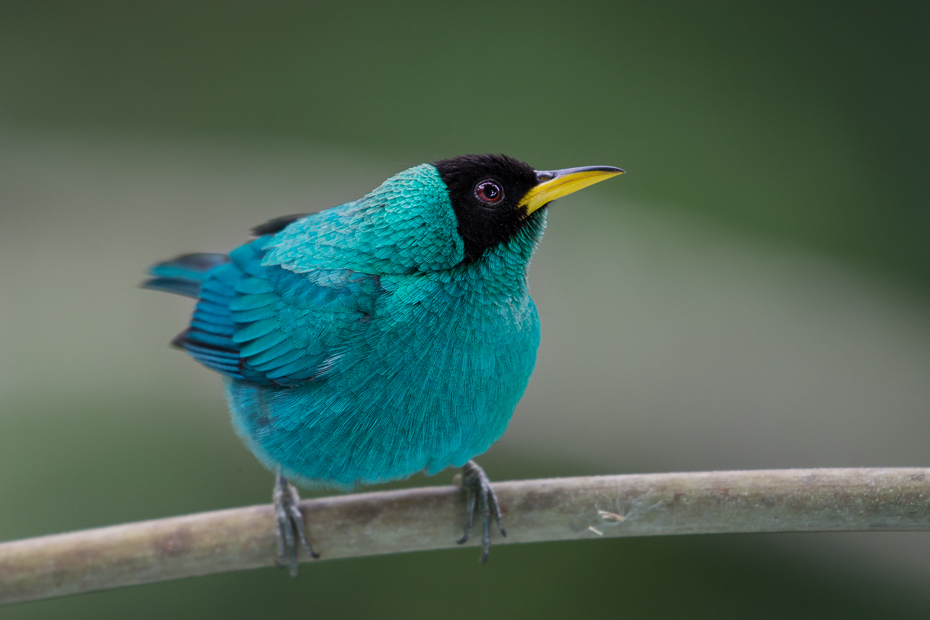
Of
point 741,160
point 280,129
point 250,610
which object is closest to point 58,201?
point 280,129

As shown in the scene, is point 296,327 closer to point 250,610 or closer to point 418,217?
point 418,217

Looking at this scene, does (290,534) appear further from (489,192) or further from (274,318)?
(489,192)

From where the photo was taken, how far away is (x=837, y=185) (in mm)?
5109

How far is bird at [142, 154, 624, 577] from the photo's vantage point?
2295 mm

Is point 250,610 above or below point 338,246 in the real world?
below

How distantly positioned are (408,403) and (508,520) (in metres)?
0.58

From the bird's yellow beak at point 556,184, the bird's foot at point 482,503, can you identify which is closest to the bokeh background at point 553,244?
the bird's foot at point 482,503

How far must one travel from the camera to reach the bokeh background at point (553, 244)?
4113mm

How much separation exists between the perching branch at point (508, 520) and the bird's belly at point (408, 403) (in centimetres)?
18

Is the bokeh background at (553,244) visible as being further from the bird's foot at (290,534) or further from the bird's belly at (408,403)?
the bird's belly at (408,403)

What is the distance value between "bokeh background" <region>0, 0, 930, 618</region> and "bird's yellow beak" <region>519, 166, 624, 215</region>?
1811 millimetres

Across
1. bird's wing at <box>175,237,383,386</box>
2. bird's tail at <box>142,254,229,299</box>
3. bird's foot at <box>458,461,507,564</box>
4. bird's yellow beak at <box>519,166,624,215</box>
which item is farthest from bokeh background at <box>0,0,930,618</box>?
bird's yellow beak at <box>519,166,624,215</box>

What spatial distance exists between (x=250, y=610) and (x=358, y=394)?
2.28 meters

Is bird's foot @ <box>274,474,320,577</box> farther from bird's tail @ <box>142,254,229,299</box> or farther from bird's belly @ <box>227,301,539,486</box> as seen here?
bird's tail @ <box>142,254,229,299</box>
